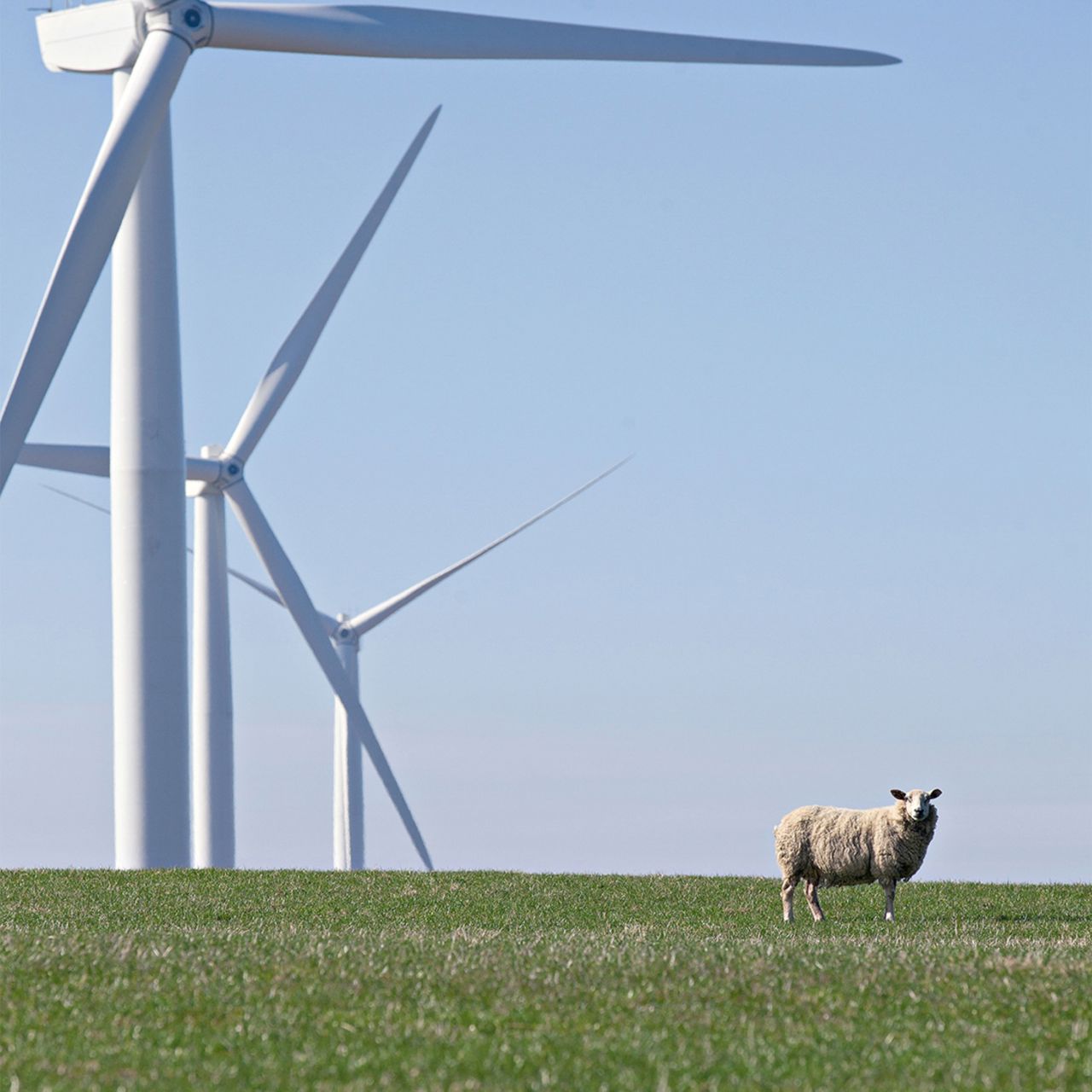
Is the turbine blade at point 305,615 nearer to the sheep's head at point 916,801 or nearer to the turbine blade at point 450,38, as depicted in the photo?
the turbine blade at point 450,38

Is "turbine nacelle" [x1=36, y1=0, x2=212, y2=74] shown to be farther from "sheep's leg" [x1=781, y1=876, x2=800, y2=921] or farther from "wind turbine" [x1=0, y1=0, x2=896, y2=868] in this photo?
"sheep's leg" [x1=781, y1=876, x2=800, y2=921]

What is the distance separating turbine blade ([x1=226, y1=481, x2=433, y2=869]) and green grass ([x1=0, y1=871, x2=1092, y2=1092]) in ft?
82.5

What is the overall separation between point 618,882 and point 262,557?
798 inches

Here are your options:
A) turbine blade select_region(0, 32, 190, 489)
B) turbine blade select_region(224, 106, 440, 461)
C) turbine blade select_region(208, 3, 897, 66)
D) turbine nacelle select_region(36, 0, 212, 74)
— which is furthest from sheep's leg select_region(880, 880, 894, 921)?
turbine blade select_region(224, 106, 440, 461)

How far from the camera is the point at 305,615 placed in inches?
1766

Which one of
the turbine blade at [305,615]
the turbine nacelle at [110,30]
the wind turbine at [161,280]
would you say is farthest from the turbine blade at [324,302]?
the turbine nacelle at [110,30]

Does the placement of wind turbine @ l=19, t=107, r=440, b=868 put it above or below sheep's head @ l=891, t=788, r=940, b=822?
above

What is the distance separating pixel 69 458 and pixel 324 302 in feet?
25.5

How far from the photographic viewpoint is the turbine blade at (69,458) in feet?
149

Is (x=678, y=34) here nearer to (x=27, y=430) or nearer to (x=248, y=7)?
(x=248, y=7)

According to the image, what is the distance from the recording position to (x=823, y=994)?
13.0m

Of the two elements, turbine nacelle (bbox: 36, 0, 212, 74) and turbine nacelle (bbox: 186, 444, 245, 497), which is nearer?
turbine nacelle (bbox: 36, 0, 212, 74)

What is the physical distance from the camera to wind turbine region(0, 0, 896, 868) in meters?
37.0

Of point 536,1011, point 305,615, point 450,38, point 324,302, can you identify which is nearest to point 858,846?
point 536,1011
